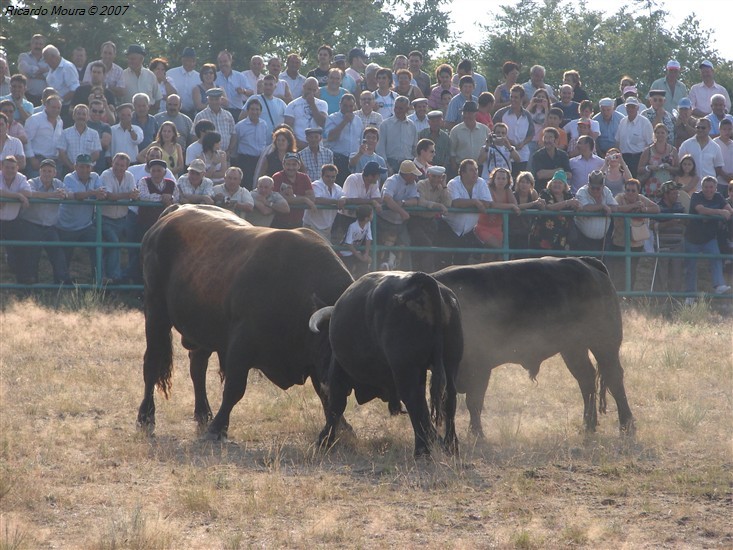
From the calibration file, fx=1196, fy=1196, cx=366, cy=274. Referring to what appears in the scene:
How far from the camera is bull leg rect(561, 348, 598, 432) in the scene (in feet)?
28.1

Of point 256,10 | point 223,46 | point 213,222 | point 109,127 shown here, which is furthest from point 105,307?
point 256,10

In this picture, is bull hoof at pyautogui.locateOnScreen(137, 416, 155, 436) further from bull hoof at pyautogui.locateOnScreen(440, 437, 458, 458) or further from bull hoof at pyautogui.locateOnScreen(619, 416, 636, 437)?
bull hoof at pyautogui.locateOnScreen(619, 416, 636, 437)

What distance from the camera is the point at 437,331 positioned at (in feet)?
23.4

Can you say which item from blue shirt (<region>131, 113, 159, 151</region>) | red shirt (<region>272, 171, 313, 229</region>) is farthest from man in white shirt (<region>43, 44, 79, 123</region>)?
red shirt (<region>272, 171, 313, 229</region>)

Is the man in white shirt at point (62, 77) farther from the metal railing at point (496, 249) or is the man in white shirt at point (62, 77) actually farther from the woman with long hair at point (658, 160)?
the woman with long hair at point (658, 160)

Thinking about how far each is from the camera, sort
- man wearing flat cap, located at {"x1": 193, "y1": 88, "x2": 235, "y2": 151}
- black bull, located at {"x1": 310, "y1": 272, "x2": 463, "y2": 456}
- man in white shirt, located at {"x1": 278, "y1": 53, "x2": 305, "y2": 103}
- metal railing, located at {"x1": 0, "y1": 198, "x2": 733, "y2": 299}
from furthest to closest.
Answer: man in white shirt, located at {"x1": 278, "y1": 53, "x2": 305, "y2": 103} → man wearing flat cap, located at {"x1": 193, "y1": 88, "x2": 235, "y2": 151} → metal railing, located at {"x1": 0, "y1": 198, "x2": 733, "y2": 299} → black bull, located at {"x1": 310, "y1": 272, "x2": 463, "y2": 456}

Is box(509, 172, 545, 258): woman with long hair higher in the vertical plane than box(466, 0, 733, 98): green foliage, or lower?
lower

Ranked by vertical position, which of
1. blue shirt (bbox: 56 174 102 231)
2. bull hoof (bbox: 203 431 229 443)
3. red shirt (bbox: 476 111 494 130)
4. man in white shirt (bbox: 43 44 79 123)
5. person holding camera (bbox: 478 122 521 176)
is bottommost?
bull hoof (bbox: 203 431 229 443)

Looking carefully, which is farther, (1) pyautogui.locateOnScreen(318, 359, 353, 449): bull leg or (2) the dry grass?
(1) pyautogui.locateOnScreen(318, 359, 353, 449): bull leg

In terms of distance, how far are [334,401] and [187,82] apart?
10494 millimetres

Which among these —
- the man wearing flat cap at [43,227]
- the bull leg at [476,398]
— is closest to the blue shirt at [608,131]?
the man wearing flat cap at [43,227]

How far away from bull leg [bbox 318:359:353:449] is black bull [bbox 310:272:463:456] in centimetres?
7

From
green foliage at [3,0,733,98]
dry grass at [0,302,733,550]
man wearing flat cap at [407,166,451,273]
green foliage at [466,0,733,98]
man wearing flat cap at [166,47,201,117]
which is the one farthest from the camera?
green foliage at [466,0,733,98]

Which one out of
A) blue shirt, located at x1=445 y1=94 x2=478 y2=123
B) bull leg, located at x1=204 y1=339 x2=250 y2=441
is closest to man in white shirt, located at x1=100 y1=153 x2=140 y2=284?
blue shirt, located at x1=445 y1=94 x2=478 y2=123
